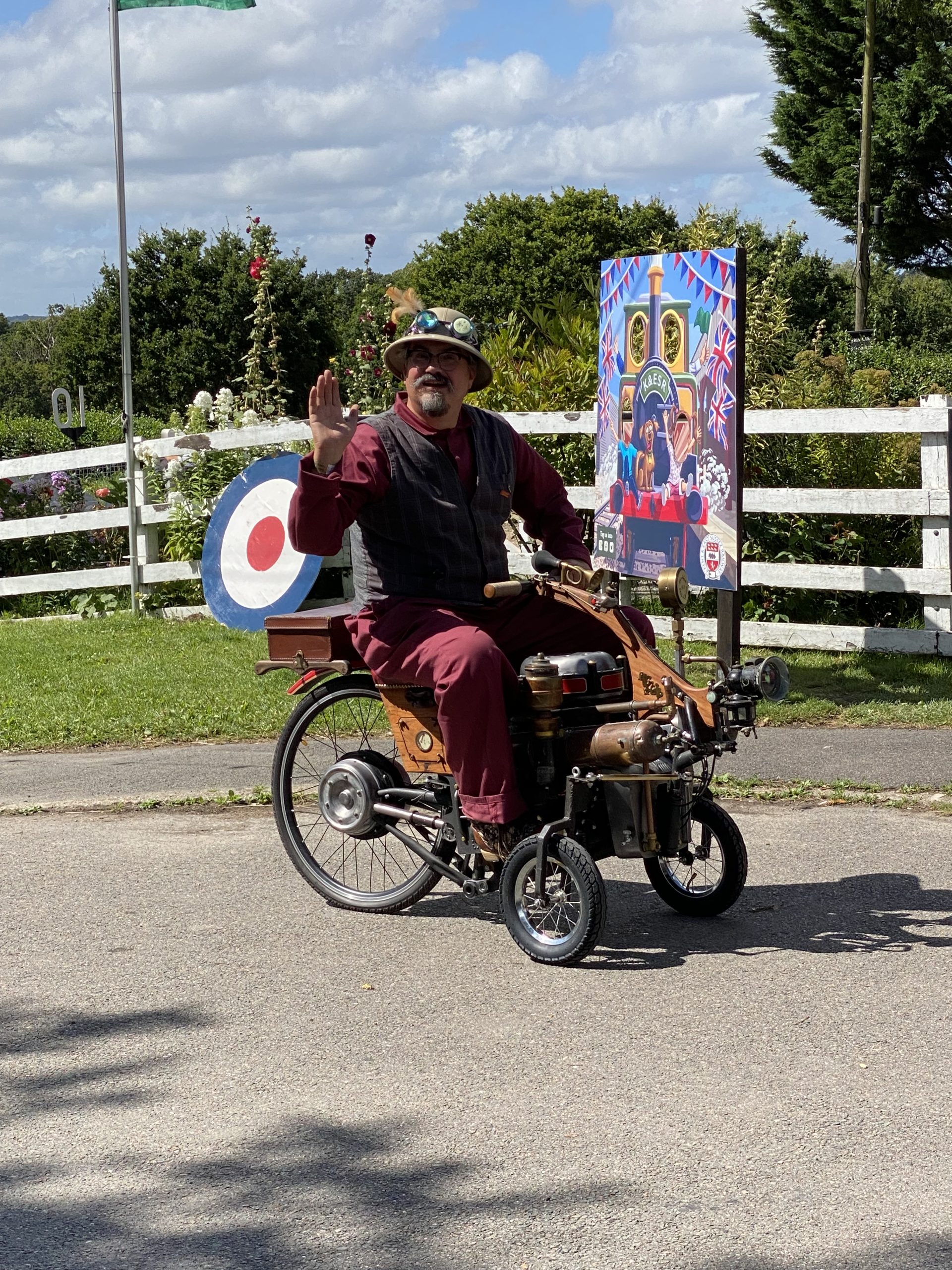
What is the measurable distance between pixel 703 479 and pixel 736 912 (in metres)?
3.52

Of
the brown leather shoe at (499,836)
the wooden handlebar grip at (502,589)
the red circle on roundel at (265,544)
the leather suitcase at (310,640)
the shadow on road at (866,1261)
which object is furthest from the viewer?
the red circle on roundel at (265,544)

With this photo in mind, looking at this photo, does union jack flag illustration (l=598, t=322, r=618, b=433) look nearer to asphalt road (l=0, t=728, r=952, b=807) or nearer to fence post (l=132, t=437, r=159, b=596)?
asphalt road (l=0, t=728, r=952, b=807)

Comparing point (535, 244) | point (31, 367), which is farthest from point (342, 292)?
point (535, 244)

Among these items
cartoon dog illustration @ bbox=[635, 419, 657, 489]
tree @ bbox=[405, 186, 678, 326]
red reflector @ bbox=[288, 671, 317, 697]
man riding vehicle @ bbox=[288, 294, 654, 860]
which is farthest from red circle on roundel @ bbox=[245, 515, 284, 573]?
tree @ bbox=[405, 186, 678, 326]

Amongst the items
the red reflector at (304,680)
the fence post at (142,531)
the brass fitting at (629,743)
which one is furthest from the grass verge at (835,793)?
the fence post at (142,531)

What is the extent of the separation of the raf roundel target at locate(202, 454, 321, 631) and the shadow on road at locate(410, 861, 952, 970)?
5.63m

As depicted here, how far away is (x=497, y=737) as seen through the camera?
16.3 ft

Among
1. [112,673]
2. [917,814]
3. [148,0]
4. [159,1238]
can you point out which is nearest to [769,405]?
[112,673]

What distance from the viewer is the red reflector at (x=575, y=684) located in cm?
508

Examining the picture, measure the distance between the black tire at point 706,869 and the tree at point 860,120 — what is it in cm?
4284

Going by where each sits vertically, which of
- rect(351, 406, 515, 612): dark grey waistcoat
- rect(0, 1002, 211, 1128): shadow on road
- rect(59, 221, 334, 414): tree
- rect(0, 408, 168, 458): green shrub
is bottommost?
rect(0, 1002, 211, 1128): shadow on road

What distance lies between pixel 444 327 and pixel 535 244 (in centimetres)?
5889

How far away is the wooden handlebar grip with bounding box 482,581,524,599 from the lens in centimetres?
517

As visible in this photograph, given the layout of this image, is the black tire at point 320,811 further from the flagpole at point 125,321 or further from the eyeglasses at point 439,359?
the flagpole at point 125,321
